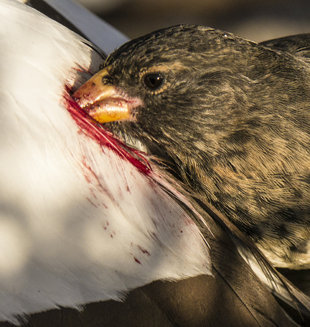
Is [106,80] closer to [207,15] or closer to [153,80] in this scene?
[153,80]

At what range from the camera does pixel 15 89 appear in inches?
46.8

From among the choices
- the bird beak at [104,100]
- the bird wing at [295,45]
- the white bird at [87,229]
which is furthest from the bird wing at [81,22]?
the bird wing at [295,45]

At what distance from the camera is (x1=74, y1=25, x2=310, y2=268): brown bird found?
1543 mm

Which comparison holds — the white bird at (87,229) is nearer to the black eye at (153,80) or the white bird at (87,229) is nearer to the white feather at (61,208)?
the white feather at (61,208)

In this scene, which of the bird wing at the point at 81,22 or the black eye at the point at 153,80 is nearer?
the black eye at the point at 153,80

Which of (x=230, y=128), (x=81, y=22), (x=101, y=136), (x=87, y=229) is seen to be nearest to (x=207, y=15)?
(x=81, y=22)

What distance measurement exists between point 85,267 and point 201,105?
0.63 meters

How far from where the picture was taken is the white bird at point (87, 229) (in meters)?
1.08

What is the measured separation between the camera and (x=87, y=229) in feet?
3.78

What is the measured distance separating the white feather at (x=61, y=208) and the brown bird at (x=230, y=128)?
244mm

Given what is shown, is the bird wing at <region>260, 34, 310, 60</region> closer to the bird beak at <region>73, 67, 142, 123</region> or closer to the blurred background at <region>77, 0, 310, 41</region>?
the bird beak at <region>73, 67, 142, 123</region>

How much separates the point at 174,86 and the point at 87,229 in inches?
21.2

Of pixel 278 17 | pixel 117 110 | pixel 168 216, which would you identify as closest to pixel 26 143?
pixel 168 216

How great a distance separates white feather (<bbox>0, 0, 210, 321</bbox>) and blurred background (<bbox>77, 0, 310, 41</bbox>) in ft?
6.79
